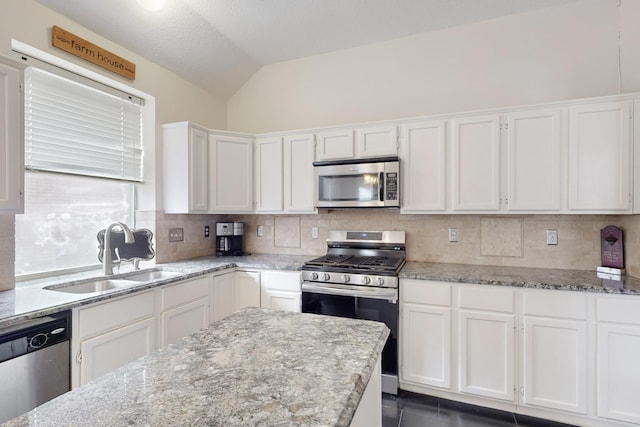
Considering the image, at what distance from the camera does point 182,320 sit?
2551 millimetres

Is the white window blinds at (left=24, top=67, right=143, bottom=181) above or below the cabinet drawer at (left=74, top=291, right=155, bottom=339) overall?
above

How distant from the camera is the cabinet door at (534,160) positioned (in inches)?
95.0

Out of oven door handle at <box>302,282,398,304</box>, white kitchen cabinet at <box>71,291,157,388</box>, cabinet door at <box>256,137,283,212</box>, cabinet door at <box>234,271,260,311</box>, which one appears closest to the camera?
white kitchen cabinet at <box>71,291,157,388</box>

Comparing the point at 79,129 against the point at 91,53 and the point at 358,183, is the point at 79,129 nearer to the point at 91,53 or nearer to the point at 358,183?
the point at 91,53

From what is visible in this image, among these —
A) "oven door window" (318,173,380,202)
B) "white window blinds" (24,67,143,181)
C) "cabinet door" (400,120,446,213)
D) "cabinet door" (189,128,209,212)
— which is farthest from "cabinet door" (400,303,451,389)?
"white window blinds" (24,67,143,181)

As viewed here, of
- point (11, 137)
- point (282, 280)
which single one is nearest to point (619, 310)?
point (282, 280)

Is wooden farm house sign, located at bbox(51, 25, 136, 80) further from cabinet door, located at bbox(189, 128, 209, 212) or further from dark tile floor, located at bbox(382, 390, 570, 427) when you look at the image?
dark tile floor, located at bbox(382, 390, 570, 427)

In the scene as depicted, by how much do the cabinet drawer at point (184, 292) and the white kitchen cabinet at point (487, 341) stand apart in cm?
203

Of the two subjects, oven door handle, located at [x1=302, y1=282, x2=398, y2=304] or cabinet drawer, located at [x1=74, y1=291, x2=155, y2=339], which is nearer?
cabinet drawer, located at [x1=74, y1=291, x2=155, y2=339]

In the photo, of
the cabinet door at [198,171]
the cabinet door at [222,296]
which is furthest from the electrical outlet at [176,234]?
the cabinet door at [222,296]

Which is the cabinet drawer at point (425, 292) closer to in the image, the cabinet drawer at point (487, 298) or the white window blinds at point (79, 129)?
the cabinet drawer at point (487, 298)

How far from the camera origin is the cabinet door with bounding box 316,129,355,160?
3.02 metres

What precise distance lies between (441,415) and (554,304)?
108cm

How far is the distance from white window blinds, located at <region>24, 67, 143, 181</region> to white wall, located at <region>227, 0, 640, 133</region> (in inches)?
51.6
